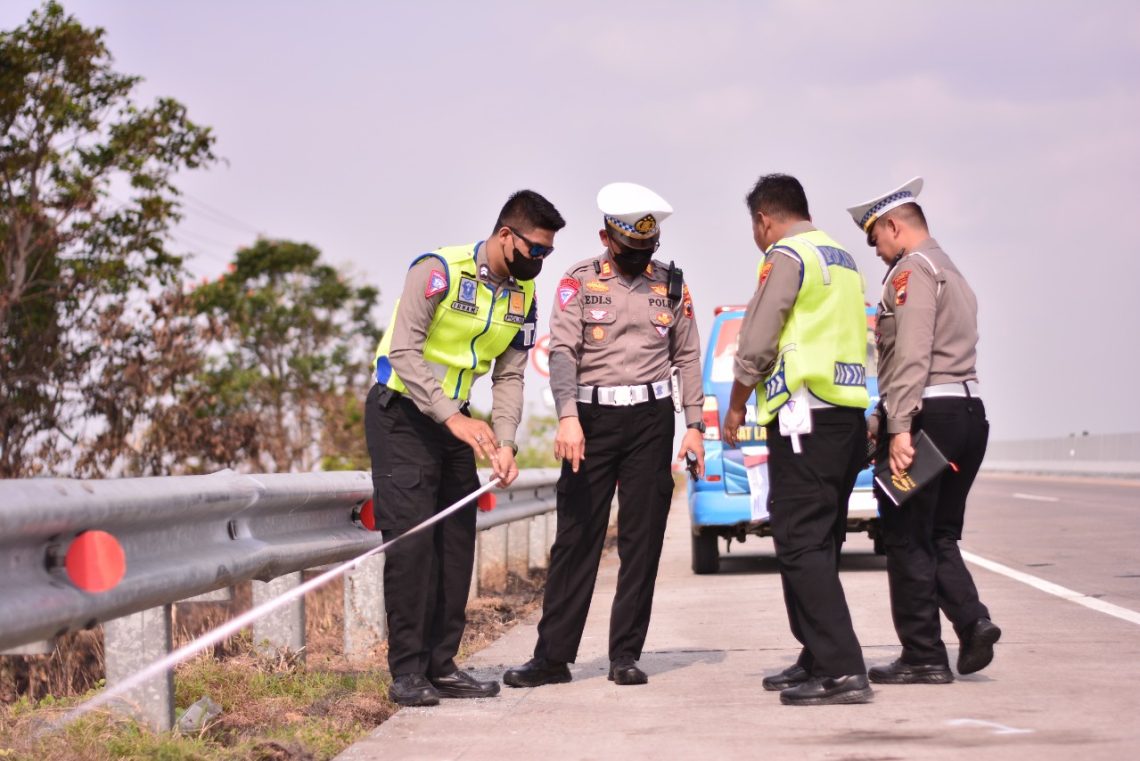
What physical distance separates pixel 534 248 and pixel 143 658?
7.16 ft

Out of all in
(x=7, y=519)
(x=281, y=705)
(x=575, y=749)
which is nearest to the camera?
(x=7, y=519)

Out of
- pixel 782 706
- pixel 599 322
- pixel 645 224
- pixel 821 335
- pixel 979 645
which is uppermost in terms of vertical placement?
pixel 645 224

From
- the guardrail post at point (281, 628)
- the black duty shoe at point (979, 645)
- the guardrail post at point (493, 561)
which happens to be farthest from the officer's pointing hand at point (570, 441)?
the guardrail post at point (493, 561)

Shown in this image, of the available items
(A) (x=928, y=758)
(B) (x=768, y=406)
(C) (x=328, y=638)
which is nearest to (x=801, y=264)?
(B) (x=768, y=406)

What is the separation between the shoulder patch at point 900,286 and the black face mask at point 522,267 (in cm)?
140

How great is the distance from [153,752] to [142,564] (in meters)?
0.58

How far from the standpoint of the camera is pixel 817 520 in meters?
5.94

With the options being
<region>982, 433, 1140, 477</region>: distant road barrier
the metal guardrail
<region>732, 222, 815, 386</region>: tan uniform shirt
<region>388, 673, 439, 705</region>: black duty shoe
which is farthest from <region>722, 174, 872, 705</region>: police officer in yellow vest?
<region>982, 433, 1140, 477</region>: distant road barrier

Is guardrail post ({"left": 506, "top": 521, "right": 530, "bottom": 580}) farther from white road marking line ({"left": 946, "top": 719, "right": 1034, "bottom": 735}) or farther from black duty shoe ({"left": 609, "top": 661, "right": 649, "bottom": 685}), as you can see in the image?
white road marking line ({"left": 946, "top": 719, "right": 1034, "bottom": 735})

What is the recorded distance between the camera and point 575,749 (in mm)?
4969

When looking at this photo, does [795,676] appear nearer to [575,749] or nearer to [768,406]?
[768,406]

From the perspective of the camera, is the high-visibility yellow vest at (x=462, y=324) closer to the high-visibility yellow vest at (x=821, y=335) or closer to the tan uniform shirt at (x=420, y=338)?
the tan uniform shirt at (x=420, y=338)

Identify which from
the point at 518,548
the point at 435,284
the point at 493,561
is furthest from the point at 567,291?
the point at 518,548

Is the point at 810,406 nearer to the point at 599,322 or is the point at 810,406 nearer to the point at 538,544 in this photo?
the point at 599,322
